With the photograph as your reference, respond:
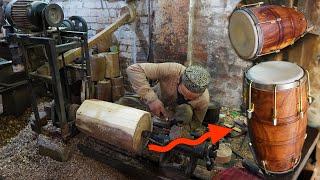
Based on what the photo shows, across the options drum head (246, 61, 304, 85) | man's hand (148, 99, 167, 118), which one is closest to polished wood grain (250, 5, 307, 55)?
drum head (246, 61, 304, 85)

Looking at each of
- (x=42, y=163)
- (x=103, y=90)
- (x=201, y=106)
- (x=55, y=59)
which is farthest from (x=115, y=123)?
(x=103, y=90)

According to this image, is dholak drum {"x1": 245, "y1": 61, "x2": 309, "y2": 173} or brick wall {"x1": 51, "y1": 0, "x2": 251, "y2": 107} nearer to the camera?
dholak drum {"x1": 245, "y1": 61, "x2": 309, "y2": 173}

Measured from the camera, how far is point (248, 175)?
221 cm

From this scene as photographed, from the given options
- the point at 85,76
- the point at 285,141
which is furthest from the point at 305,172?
the point at 85,76

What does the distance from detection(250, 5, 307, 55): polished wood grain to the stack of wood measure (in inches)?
121

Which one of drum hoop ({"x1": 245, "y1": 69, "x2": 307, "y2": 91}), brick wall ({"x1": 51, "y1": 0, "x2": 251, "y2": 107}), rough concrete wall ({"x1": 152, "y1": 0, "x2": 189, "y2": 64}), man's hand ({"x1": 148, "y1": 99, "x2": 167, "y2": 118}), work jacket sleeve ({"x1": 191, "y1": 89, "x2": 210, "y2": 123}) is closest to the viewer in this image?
drum hoop ({"x1": 245, "y1": 69, "x2": 307, "y2": 91})

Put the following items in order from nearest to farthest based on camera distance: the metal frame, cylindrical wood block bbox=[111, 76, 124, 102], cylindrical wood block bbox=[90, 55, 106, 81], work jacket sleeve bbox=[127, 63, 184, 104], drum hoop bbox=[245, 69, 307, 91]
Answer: drum hoop bbox=[245, 69, 307, 91] → the metal frame → work jacket sleeve bbox=[127, 63, 184, 104] → cylindrical wood block bbox=[90, 55, 106, 81] → cylindrical wood block bbox=[111, 76, 124, 102]

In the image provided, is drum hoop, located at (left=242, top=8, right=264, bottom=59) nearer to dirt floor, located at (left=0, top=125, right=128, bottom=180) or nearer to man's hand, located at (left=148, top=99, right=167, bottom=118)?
man's hand, located at (left=148, top=99, right=167, bottom=118)

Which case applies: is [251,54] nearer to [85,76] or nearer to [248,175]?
→ [248,175]

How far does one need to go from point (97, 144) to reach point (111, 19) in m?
2.72

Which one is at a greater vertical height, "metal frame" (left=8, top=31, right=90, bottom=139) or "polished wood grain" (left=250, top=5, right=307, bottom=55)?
"polished wood grain" (left=250, top=5, right=307, bottom=55)

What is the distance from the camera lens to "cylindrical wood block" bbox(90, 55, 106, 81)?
444 cm

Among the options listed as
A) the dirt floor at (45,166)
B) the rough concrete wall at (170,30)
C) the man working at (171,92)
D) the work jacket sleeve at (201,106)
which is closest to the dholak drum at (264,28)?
the man working at (171,92)

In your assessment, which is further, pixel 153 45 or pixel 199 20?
pixel 153 45
